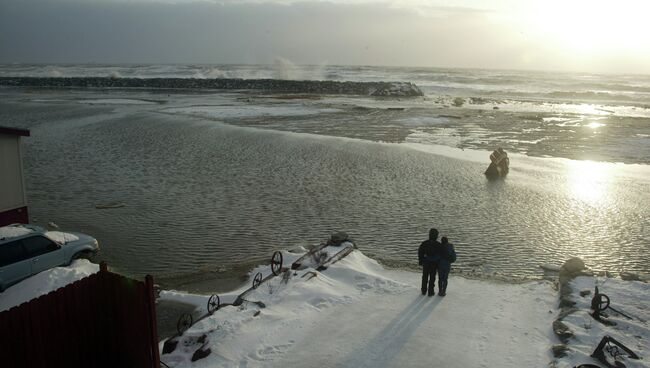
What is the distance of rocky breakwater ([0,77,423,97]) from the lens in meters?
88.3

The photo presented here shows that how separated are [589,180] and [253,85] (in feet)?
257

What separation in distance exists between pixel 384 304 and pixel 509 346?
2581 mm

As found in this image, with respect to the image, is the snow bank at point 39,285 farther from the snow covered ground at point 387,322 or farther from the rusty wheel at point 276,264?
the rusty wheel at point 276,264

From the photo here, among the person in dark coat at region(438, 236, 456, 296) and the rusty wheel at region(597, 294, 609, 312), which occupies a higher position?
the person in dark coat at region(438, 236, 456, 296)

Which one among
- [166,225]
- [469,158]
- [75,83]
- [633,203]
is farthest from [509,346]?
[75,83]

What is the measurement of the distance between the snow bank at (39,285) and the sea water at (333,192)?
2276 millimetres

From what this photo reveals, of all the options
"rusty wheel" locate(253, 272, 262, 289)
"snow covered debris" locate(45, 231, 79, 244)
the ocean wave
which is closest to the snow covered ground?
"rusty wheel" locate(253, 272, 262, 289)

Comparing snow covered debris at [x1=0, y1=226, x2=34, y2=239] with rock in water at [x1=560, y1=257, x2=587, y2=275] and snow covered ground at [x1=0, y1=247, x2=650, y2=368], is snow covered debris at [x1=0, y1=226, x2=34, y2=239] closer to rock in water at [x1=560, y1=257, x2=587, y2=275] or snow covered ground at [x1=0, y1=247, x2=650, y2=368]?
snow covered ground at [x1=0, y1=247, x2=650, y2=368]

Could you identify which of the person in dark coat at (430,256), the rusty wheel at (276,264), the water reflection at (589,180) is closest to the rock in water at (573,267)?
the person in dark coat at (430,256)

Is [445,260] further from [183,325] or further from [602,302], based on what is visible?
[183,325]

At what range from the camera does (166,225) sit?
1712 cm

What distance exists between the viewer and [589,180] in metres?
24.1

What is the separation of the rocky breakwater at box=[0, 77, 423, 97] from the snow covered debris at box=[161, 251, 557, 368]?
251ft

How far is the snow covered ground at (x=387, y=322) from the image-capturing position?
814 cm
